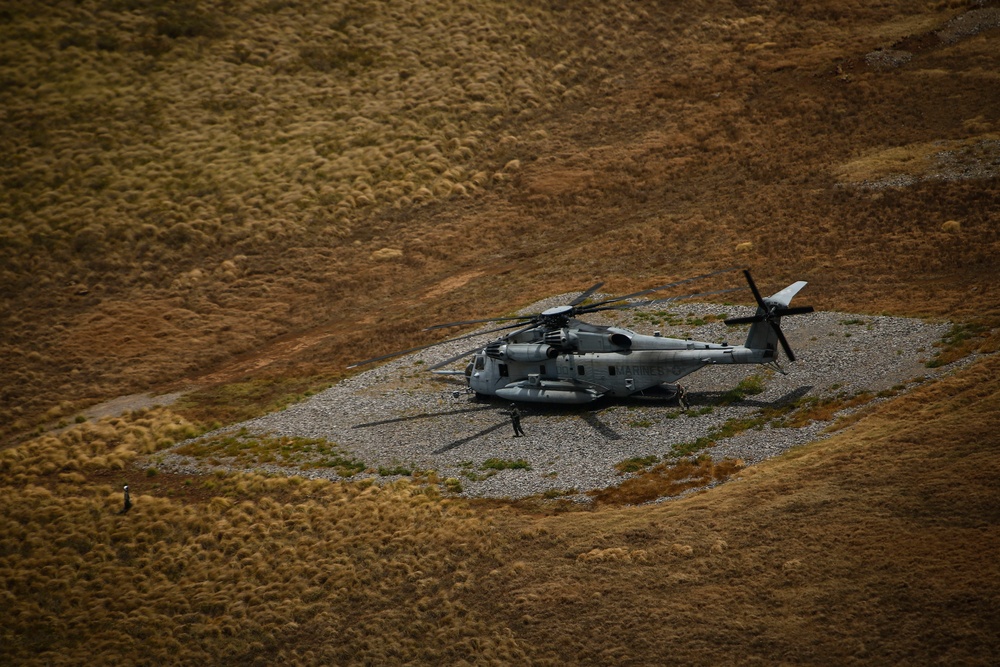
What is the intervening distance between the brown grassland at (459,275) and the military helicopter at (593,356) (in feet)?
16.4

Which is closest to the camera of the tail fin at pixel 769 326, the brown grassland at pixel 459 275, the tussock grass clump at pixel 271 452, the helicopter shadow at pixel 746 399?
the brown grassland at pixel 459 275

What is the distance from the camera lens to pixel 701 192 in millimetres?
67500

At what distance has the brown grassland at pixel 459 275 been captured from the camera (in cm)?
2953

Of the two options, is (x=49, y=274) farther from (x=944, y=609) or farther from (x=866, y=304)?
(x=944, y=609)

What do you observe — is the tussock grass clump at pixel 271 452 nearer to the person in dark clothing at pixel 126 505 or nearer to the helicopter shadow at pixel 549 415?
the helicopter shadow at pixel 549 415

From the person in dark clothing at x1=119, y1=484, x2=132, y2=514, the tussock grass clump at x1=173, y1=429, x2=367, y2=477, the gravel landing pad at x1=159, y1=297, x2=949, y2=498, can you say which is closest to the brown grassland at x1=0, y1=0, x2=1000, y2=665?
the person in dark clothing at x1=119, y1=484, x2=132, y2=514

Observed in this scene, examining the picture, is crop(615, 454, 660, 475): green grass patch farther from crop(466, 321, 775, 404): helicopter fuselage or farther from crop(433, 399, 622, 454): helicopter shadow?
crop(466, 321, 775, 404): helicopter fuselage

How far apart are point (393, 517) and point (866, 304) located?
25704 mm

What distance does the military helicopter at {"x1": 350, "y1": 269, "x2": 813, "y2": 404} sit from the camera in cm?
3819

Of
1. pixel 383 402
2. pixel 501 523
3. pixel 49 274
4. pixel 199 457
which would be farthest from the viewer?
pixel 49 274

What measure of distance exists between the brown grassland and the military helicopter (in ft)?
16.4

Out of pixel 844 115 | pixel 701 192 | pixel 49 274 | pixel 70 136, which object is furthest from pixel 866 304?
pixel 70 136

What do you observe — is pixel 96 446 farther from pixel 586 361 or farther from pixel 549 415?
pixel 586 361

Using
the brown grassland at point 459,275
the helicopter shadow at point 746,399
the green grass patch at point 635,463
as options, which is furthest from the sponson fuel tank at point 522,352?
the brown grassland at point 459,275
